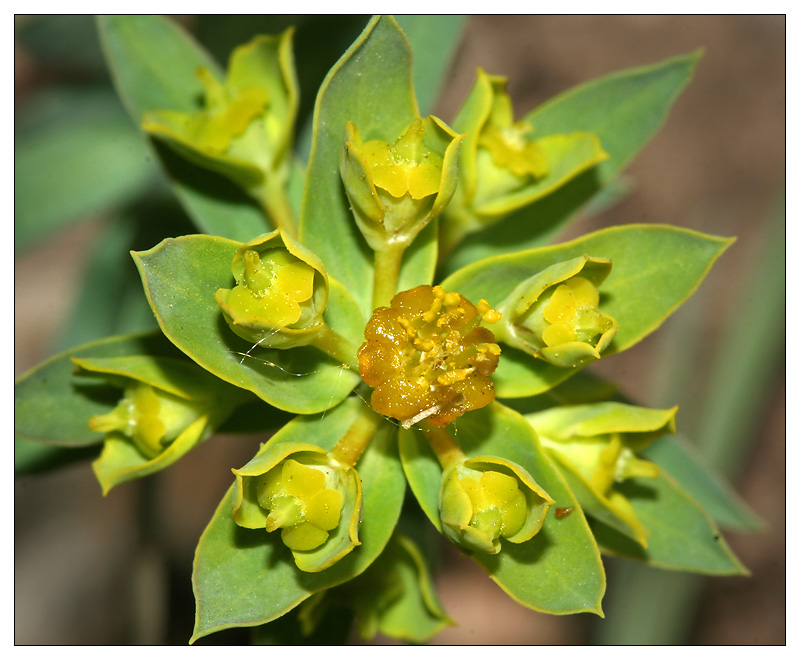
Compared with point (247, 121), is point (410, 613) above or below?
below

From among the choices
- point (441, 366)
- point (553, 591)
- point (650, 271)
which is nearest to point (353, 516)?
point (441, 366)

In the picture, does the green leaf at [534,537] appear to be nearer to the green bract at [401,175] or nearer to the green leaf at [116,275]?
the green bract at [401,175]

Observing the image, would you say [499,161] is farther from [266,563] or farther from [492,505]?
[266,563]

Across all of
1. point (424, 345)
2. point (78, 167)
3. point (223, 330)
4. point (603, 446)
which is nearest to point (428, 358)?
point (424, 345)

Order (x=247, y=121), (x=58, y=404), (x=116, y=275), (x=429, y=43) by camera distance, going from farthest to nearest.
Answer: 1. (x=116, y=275)
2. (x=429, y=43)
3. (x=247, y=121)
4. (x=58, y=404)

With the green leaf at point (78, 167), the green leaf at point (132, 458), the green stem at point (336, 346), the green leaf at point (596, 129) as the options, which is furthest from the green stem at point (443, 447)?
the green leaf at point (78, 167)
